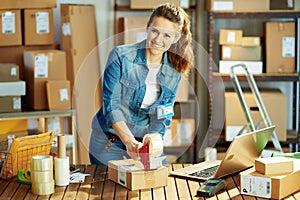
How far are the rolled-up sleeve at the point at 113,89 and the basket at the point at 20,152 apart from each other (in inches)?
13.3

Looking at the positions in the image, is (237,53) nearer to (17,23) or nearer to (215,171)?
(17,23)

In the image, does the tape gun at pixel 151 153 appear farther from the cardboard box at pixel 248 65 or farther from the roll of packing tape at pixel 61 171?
the cardboard box at pixel 248 65

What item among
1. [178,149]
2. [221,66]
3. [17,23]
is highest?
[17,23]

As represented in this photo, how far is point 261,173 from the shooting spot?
2385 mm

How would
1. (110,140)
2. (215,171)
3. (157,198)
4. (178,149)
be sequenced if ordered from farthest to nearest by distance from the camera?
(178,149) → (110,140) → (215,171) → (157,198)

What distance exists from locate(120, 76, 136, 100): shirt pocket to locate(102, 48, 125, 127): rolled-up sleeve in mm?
26

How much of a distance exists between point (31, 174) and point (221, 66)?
9.03 ft

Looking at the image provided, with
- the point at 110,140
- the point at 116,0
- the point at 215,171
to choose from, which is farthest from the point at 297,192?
the point at 116,0

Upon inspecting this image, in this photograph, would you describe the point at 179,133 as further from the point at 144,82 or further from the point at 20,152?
the point at 20,152

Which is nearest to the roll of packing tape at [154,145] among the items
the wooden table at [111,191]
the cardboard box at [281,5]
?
the wooden table at [111,191]

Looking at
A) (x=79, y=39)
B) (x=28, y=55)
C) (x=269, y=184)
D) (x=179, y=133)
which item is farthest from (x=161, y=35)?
(x=79, y=39)

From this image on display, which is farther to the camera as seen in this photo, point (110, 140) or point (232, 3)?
point (232, 3)

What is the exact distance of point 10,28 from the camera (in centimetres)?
464

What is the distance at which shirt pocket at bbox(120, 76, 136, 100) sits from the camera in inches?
115
